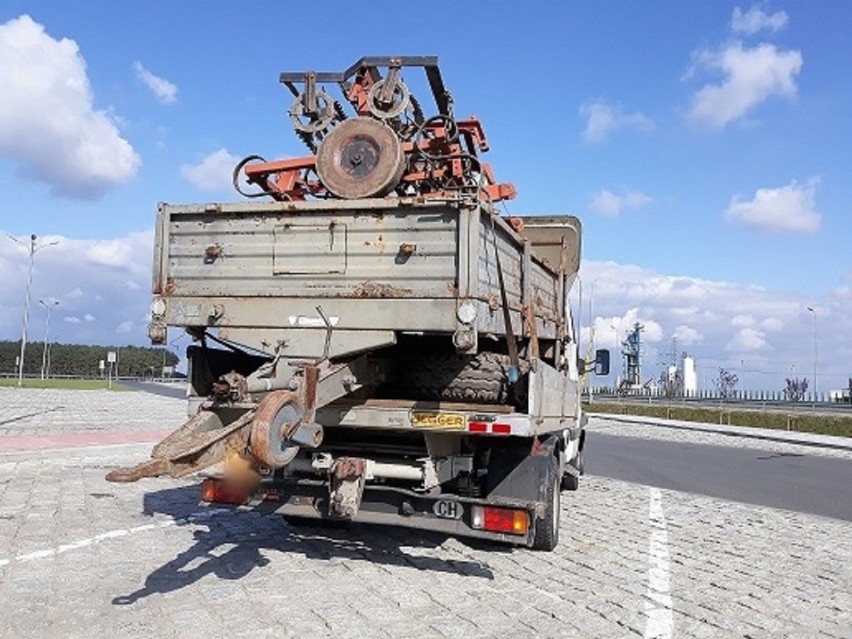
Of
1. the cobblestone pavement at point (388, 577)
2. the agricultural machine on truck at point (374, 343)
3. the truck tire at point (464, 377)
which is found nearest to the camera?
the cobblestone pavement at point (388, 577)

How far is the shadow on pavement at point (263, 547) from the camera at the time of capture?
5984 millimetres

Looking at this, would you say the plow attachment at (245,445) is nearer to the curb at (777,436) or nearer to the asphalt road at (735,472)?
the asphalt road at (735,472)

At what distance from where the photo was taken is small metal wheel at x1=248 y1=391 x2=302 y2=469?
452cm

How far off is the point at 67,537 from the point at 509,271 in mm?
4533

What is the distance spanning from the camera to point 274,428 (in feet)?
15.3

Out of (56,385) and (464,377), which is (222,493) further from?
(56,385)

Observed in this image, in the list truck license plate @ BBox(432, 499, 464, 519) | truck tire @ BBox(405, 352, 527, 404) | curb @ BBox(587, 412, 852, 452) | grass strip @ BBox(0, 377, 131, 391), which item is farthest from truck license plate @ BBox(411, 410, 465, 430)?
grass strip @ BBox(0, 377, 131, 391)

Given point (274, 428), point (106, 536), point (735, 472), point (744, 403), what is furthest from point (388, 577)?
point (744, 403)

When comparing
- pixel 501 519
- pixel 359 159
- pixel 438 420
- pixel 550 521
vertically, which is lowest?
pixel 550 521

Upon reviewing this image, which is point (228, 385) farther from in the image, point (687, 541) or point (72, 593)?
point (687, 541)

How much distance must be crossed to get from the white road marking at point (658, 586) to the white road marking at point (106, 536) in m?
3.86

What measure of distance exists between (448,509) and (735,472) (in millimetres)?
12034

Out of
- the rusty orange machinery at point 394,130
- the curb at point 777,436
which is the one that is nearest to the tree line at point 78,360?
the curb at point 777,436

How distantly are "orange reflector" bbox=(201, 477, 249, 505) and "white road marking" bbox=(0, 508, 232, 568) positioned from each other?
3.10 ft
